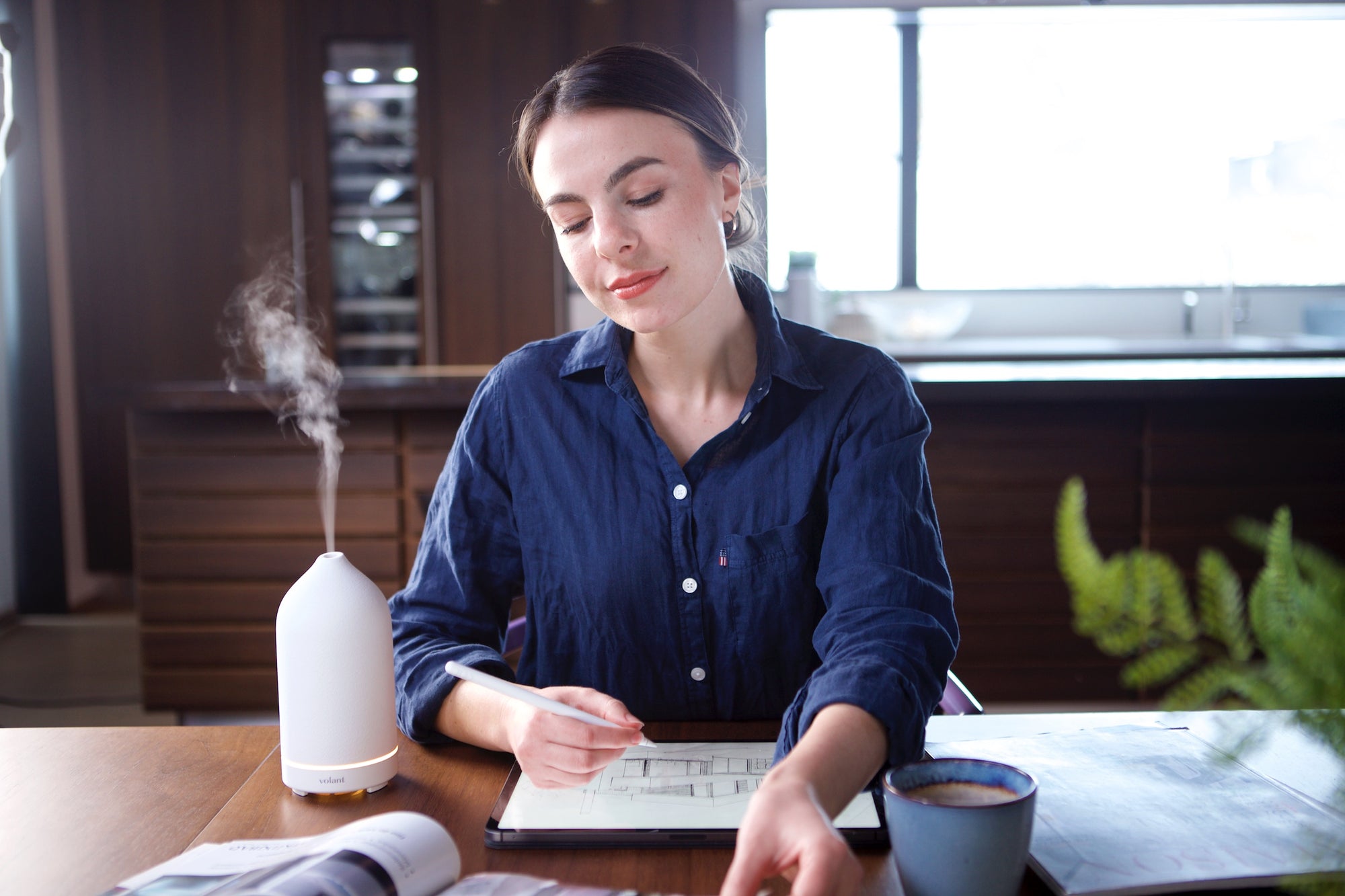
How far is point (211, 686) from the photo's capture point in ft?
9.05

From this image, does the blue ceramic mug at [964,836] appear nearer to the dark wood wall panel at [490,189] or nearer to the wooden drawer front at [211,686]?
the wooden drawer front at [211,686]

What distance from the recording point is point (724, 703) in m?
1.21

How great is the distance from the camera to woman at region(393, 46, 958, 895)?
43.9 inches

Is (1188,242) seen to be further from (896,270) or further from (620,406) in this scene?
(620,406)

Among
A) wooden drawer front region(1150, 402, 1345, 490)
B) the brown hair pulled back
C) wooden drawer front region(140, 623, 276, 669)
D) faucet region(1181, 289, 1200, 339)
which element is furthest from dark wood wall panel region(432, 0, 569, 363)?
the brown hair pulled back

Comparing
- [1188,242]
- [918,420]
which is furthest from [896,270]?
[918,420]

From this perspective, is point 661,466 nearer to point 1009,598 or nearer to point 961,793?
point 961,793

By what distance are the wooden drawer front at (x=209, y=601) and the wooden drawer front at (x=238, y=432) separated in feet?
1.12

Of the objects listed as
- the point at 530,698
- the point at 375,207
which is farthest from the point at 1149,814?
the point at 375,207

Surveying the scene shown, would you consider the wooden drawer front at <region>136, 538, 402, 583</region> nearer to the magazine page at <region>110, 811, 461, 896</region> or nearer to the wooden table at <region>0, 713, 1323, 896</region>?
the wooden table at <region>0, 713, 1323, 896</region>

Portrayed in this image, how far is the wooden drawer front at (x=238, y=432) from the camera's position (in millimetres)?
2699

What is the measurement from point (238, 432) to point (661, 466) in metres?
1.85

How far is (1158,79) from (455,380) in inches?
145

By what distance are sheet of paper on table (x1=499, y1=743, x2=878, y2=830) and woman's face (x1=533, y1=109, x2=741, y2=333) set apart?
0.46m
